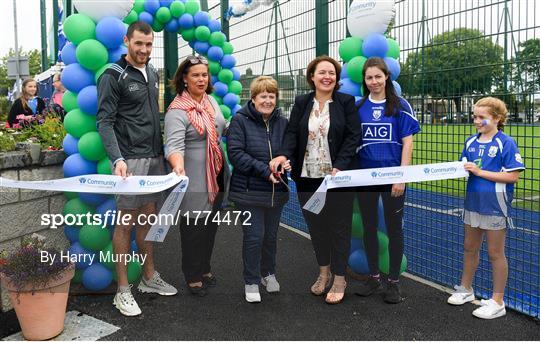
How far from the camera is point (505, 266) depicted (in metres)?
3.45

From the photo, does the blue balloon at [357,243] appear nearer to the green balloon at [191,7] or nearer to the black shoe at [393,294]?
the black shoe at [393,294]

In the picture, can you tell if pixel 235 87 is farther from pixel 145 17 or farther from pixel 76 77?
pixel 76 77

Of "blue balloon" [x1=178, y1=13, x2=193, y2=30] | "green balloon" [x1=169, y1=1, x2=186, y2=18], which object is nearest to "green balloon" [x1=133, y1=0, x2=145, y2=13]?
"green balloon" [x1=169, y1=1, x2=186, y2=18]

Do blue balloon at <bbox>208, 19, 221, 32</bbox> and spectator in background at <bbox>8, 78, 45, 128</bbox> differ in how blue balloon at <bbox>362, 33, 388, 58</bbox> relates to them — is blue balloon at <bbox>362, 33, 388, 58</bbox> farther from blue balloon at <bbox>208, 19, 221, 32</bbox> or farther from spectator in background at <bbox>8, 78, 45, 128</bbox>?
spectator in background at <bbox>8, 78, 45, 128</bbox>

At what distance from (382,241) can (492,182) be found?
116 cm

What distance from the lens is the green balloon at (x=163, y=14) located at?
237 inches

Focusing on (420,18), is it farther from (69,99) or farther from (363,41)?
(69,99)

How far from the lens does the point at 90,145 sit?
144 inches

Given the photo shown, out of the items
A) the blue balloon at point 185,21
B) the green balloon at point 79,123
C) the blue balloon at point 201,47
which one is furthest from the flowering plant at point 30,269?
the blue balloon at point 201,47

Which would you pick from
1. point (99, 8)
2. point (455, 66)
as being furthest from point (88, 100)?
point (455, 66)

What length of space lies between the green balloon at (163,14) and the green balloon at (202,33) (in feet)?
1.69

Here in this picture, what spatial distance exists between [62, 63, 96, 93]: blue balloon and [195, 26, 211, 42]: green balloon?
3.03 m

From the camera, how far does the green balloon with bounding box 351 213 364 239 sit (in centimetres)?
418

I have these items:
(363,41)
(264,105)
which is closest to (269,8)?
(363,41)
